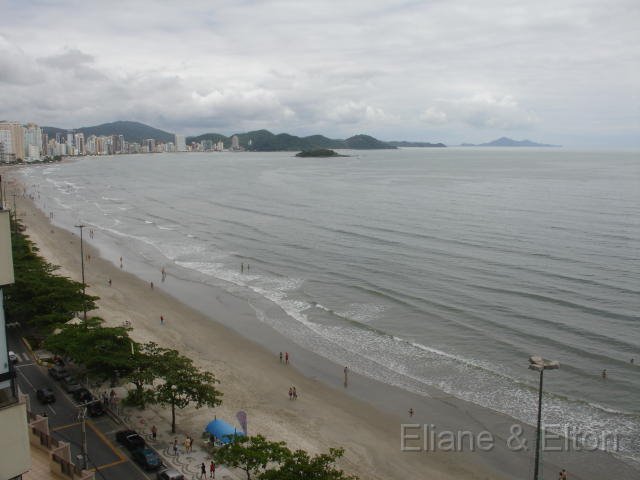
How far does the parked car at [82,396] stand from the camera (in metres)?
26.1

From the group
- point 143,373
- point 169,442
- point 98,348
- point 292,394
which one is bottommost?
point 292,394

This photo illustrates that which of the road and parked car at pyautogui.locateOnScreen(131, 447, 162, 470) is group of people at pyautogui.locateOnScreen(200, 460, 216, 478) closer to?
parked car at pyautogui.locateOnScreen(131, 447, 162, 470)

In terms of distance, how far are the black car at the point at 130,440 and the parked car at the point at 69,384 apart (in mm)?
6063

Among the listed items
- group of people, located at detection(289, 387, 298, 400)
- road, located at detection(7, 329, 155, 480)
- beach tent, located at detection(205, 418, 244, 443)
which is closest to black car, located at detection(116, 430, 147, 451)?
road, located at detection(7, 329, 155, 480)

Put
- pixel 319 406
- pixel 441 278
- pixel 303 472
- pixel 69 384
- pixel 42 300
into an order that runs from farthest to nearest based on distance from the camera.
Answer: pixel 441 278
pixel 42 300
pixel 319 406
pixel 69 384
pixel 303 472

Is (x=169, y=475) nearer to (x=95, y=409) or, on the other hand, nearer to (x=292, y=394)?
(x=95, y=409)

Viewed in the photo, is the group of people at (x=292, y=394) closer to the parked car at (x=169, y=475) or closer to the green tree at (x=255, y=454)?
the parked car at (x=169, y=475)

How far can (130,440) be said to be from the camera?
22.0 metres

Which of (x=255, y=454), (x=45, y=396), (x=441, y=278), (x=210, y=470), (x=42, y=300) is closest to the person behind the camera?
(x=255, y=454)

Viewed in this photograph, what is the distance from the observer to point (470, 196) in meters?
110

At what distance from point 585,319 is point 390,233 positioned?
34.0 meters

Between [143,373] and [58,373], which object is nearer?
[143,373]

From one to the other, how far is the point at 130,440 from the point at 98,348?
5454mm

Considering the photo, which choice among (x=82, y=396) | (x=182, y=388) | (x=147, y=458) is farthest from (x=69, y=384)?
(x=147, y=458)
